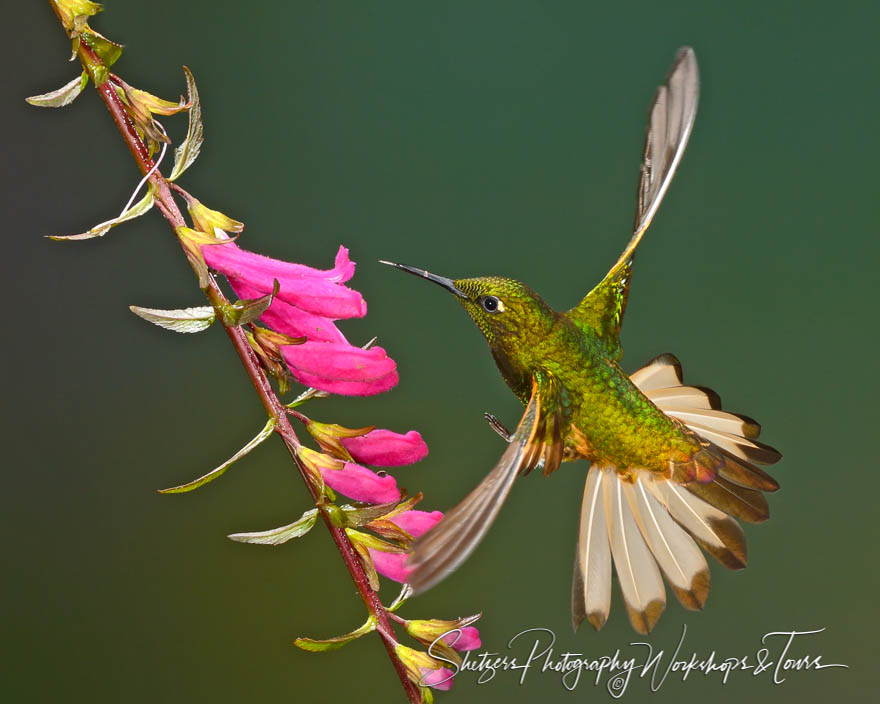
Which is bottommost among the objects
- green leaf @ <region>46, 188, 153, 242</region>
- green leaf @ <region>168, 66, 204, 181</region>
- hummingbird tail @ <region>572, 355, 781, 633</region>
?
hummingbird tail @ <region>572, 355, 781, 633</region>

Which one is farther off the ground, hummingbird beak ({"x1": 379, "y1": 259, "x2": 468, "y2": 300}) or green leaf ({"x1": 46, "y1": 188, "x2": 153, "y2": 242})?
green leaf ({"x1": 46, "y1": 188, "x2": 153, "y2": 242})

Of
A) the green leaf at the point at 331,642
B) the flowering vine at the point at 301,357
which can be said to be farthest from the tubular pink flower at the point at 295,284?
the green leaf at the point at 331,642

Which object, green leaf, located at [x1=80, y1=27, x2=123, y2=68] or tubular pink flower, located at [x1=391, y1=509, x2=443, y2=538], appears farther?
tubular pink flower, located at [x1=391, y1=509, x2=443, y2=538]

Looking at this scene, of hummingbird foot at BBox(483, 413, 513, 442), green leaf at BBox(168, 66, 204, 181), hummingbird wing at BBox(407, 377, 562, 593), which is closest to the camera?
hummingbird wing at BBox(407, 377, 562, 593)

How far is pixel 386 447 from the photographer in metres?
0.64

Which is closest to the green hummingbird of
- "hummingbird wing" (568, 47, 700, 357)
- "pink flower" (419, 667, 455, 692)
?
"hummingbird wing" (568, 47, 700, 357)

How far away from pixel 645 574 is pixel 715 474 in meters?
0.12

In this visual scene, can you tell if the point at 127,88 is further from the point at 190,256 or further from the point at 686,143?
the point at 686,143

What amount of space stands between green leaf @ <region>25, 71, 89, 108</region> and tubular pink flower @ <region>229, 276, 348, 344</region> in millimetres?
156

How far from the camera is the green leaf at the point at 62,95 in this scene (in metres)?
0.53

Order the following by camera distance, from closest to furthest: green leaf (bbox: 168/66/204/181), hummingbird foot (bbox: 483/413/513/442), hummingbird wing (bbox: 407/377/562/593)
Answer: hummingbird wing (bbox: 407/377/562/593)
green leaf (bbox: 168/66/204/181)
hummingbird foot (bbox: 483/413/513/442)

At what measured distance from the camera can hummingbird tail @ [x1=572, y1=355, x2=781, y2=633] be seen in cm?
Answer: 70

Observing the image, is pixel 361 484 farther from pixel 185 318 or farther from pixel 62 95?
pixel 62 95

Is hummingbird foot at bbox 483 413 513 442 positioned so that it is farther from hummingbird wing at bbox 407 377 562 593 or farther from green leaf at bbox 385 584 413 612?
green leaf at bbox 385 584 413 612
